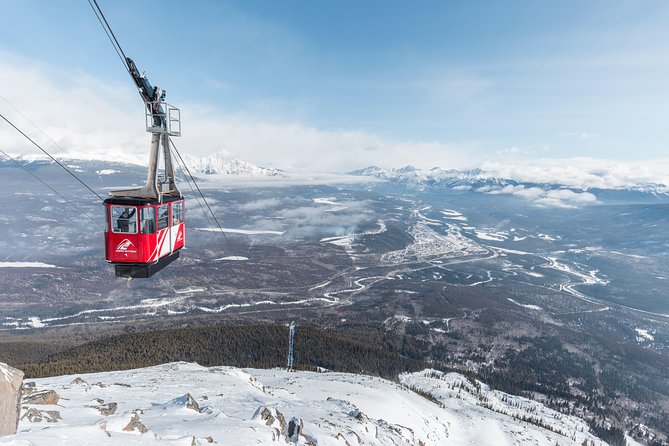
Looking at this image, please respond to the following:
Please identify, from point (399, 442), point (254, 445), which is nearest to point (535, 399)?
point (399, 442)

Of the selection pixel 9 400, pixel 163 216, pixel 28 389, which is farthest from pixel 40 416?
pixel 163 216

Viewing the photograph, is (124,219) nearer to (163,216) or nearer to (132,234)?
(132,234)

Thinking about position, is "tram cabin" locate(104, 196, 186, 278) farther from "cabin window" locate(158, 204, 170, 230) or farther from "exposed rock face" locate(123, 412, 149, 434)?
"exposed rock face" locate(123, 412, 149, 434)

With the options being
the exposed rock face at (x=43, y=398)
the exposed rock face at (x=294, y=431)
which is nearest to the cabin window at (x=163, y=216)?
the exposed rock face at (x=43, y=398)

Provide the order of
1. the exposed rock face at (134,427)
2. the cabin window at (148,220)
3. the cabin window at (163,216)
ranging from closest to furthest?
the exposed rock face at (134,427), the cabin window at (148,220), the cabin window at (163,216)

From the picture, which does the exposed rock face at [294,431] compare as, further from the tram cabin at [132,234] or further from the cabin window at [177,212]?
the cabin window at [177,212]

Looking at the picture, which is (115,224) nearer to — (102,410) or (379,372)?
(102,410)

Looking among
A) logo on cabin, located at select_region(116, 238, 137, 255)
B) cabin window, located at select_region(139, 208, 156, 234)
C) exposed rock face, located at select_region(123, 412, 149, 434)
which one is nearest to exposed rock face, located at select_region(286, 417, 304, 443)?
exposed rock face, located at select_region(123, 412, 149, 434)
